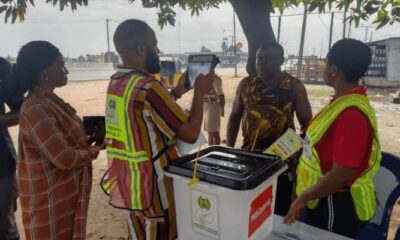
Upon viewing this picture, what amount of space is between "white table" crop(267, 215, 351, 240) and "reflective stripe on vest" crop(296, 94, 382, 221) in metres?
0.23

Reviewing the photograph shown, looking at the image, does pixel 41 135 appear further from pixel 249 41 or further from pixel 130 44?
pixel 249 41

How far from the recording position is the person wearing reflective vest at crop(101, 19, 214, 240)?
1.43 m

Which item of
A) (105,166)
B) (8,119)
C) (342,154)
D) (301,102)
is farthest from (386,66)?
(8,119)

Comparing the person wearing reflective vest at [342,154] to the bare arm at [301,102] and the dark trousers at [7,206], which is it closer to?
the bare arm at [301,102]

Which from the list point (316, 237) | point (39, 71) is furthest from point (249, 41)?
point (316, 237)

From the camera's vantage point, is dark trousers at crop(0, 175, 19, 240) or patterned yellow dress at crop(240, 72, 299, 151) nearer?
patterned yellow dress at crop(240, 72, 299, 151)

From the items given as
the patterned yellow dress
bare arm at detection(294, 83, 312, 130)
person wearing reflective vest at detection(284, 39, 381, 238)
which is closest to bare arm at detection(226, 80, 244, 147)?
the patterned yellow dress

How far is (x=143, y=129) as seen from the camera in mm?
1453

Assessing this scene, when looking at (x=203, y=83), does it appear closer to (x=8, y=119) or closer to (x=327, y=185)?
(x=327, y=185)

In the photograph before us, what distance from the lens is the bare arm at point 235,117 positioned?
8.34 ft

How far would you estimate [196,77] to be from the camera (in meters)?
1.49

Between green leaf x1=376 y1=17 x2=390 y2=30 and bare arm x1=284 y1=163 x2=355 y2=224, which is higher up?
green leaf x1=376 y1=17 x2=390 y2=30

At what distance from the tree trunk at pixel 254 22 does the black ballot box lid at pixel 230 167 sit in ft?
5.35

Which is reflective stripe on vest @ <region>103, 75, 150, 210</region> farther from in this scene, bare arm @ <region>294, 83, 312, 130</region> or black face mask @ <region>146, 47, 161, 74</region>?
bare arm @ <region>294, 83, 312, 130</region>
